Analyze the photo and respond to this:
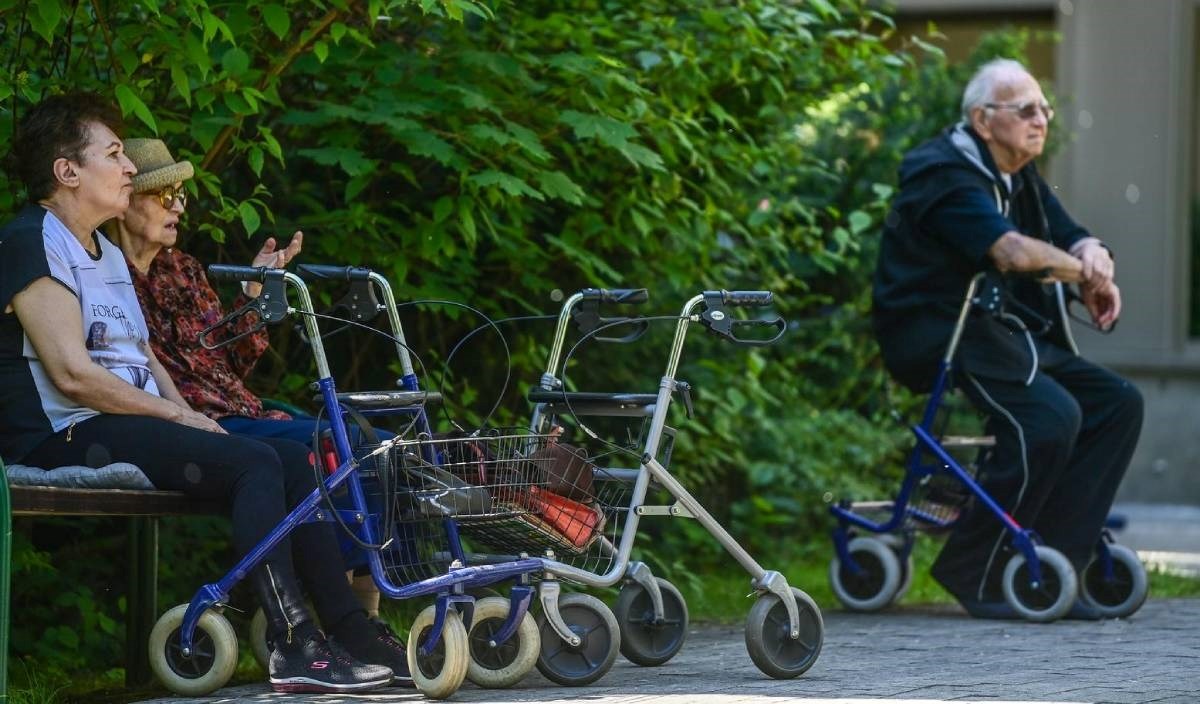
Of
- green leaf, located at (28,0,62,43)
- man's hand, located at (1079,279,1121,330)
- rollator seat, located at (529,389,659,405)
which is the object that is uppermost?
green leaf, located at (28,0,62,43)

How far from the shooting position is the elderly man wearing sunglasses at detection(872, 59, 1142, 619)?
21.1 feet

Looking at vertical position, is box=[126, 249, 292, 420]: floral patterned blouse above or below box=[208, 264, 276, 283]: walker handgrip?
below

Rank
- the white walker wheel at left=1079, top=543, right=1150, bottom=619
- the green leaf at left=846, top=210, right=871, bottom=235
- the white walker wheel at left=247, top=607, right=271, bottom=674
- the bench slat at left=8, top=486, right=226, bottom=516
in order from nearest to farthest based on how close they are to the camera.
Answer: the bench slat at left=8, top=486, right=226, bottom=516 < the white walker wheel at left=247, top=607, right=271, bottom=674 < the white walker wheel at left=1079, top=543, right=1150, bottom=619 < the green leaf at left=846, top=210, right=871, bottom=235

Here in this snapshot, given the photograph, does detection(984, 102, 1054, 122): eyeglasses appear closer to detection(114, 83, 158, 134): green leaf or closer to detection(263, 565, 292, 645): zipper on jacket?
detection(114, 83, 158, 134): green leaf

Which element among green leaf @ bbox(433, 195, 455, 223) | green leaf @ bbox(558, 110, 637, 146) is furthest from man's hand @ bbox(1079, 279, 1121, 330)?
green leaf @ bbox(433, 195, 455, 223)

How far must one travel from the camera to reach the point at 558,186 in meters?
5.69

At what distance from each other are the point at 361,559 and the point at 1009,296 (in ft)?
8.68

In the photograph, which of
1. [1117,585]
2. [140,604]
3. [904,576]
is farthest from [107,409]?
[1117,585]

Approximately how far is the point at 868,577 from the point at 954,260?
1199 millimetres

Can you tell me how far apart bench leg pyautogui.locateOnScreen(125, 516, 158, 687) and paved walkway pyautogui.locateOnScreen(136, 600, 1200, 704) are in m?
0.50

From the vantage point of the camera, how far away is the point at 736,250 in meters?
7.24

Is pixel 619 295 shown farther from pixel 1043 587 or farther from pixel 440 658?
pixel 1043 587

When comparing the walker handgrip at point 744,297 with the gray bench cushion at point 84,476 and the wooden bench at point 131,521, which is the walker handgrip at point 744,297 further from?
the gray bench cushion at point 84,476

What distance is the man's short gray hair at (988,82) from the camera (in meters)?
6.70
